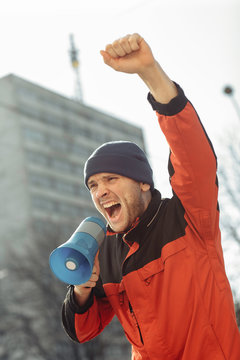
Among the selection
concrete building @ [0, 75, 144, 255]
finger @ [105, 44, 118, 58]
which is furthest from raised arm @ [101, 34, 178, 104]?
concrete building @ [0, 75, 144, 255]

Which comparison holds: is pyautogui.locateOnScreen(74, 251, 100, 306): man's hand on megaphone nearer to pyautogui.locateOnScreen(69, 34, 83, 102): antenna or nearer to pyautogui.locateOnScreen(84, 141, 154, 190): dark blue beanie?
pyautogui.locateOnScreen(84, 141, 154, 190): dark blue beanie

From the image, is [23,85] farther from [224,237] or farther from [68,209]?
[224,237]

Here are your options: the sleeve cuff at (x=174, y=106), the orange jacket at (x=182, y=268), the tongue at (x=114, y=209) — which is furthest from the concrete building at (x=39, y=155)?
the sleeve cuff at (x=174, y=106)

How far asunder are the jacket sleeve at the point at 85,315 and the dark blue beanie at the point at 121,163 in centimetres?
72

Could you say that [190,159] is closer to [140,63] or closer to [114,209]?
[140,63]

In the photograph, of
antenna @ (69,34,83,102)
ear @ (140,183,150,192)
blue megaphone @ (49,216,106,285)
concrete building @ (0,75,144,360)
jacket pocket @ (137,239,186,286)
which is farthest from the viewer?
antenna @ (69,34,83,102)

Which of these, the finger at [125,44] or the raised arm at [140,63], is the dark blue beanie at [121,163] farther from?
the finger at [125,44]

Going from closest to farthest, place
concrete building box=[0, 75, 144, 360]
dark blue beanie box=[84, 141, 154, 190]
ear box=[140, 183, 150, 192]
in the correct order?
dark blue beanie box=[84, 141, 154, 190]
ear box=[140, 183, 150, 192]
concrete building box=[0, 75, 144, 360]

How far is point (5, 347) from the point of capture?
25.4m

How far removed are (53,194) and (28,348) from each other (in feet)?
131

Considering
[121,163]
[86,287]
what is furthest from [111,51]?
[86,287]

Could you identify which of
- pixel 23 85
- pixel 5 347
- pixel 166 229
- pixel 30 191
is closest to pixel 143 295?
pixel 166 229

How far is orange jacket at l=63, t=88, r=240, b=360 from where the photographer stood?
2.56 m

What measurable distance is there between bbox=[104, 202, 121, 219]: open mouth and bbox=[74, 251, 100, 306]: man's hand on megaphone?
259 millimetres
